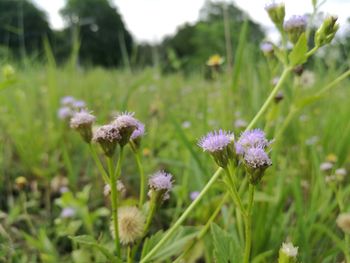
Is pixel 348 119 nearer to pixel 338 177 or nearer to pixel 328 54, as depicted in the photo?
pixel 338 177

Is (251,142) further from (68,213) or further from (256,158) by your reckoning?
(68,213)

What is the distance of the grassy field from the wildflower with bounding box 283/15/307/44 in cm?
15

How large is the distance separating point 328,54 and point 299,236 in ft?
5.48

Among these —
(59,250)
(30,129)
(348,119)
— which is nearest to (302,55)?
(348,119)

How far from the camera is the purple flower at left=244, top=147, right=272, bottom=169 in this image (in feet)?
1.91

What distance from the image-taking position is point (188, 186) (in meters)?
1.35

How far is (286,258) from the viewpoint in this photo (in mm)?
576

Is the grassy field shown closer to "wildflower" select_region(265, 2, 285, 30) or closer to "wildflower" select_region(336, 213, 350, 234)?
"wildflower" select_region(336, 213, 350, 234)

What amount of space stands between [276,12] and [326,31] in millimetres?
153

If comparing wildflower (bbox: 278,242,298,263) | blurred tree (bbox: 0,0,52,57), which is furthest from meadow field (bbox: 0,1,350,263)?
blurred tree (bbox: 0,0,52,57)

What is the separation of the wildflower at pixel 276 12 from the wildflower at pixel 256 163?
43cm

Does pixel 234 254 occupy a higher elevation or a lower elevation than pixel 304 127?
lower

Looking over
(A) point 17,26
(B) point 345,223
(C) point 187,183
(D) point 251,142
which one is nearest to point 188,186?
(C) point 187,183

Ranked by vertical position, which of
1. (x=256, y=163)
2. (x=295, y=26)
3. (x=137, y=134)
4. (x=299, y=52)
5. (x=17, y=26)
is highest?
(x=17, y=26)
